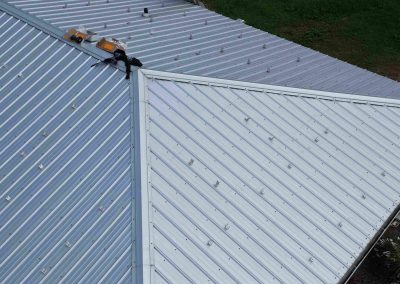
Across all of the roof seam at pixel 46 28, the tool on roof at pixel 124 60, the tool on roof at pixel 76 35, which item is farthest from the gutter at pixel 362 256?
the tool on roof at pixel 76 35

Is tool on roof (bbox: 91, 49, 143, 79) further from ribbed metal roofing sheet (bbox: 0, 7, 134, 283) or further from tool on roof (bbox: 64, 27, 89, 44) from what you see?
tool on roof (bbox: 64, 27, 89, 44)

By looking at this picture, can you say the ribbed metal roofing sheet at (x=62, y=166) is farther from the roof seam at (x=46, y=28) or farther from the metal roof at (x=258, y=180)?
the metal roof at (x=258, y=180)

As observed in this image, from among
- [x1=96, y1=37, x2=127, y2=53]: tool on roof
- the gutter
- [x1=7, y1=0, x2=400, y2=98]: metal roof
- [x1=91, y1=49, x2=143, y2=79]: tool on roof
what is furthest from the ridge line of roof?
the gutter

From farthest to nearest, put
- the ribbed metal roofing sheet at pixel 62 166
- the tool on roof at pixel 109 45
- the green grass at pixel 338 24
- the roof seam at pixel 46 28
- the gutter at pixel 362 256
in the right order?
the green grass at pixel 338 24
the roof seam at pixel 46 28
the tool on roof at pixel 109 45
the gutter at pixel 362 256
the ribbed metal roofing sheet at pixel 62 166

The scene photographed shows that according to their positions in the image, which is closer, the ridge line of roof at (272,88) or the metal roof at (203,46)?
the ridge line of roof at (272,88)

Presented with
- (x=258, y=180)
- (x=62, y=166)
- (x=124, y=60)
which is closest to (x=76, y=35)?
(x=124, y=60)

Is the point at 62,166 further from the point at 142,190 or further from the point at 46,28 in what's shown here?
the point at 46,28

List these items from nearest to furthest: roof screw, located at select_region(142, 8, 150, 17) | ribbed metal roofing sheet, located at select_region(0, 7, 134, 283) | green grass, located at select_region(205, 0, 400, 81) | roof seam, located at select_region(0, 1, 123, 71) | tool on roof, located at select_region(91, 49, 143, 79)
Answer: ribbed metal roofing sheet, located at select_region(0, 7, 134, 283), tool on roof, located at select_region(91, 49, 143, 79), roof seam, located at select_region(0, 1, 123, 71), roof screw, located at select_region(142, 8, 150, 17), green grass, located at select_region(205, 0, 400, 81)
